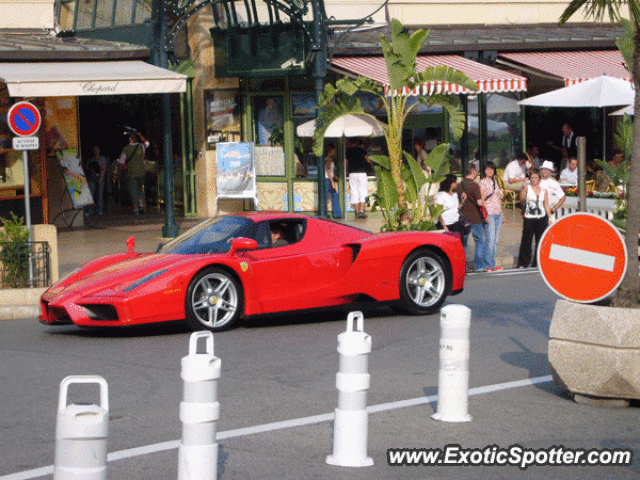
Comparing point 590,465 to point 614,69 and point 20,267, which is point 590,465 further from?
point 614,69

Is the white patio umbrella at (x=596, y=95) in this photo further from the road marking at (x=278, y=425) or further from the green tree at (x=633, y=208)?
the road marking at (x=278, y=425)

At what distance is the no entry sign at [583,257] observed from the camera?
7.08 metres

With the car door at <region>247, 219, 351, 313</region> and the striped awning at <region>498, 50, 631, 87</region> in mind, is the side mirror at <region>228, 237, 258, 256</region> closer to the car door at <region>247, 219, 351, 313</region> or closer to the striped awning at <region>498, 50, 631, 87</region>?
the car door at <region>247, 219, 351, 313</region>

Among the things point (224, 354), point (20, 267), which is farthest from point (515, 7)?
point (224, 354)

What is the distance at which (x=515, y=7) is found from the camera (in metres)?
27.0

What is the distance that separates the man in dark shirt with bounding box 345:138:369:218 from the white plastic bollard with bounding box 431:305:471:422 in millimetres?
15469

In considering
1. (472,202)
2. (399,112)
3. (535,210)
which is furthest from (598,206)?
(399,112)

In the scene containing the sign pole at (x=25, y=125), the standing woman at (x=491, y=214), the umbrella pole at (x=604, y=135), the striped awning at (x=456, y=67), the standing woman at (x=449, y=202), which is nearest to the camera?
the sign pole at (x=25, y=125)

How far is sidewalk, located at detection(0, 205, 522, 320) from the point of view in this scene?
12.7 metres

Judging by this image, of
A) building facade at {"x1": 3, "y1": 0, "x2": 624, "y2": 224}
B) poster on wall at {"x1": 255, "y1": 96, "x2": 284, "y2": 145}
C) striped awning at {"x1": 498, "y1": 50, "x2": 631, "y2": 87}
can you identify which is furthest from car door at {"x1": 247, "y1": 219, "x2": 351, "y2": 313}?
striped awning at {"x1": 498, "y1": 50, "x2": 631, "y2": 87}

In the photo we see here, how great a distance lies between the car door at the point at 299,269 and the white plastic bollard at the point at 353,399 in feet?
16.4

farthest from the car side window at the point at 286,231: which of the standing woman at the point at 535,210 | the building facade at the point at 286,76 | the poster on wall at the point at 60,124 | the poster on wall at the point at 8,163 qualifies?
the poster on wall at the point at 60,124

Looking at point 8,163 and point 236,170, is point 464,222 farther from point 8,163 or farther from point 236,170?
point 8,163

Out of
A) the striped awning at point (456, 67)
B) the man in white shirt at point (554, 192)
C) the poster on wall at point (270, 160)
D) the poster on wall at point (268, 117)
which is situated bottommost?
the man in white shirt at point (554, 192)
